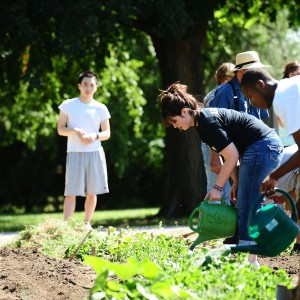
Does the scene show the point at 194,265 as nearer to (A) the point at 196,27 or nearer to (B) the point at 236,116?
(B) the point at 236,116

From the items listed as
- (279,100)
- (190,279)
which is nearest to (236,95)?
(279,100)

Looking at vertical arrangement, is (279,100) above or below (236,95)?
below

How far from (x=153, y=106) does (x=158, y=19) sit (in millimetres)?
13408

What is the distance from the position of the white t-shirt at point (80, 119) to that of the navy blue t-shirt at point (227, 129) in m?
3.83

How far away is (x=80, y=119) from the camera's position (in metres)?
9.69

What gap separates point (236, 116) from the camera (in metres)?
6.06

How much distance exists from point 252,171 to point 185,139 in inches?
355

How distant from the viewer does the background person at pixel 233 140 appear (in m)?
5.86

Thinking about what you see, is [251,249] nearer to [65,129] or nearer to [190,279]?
[190,279]

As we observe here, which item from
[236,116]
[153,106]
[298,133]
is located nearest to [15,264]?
[236,116]

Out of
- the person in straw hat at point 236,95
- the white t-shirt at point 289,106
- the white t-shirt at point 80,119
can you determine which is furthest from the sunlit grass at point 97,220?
the white t-shirt at point 289,106

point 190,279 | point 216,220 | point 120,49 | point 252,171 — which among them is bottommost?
point 190,279

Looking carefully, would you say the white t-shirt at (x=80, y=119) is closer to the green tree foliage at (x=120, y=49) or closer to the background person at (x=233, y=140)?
the background person at (x=233, y=140)

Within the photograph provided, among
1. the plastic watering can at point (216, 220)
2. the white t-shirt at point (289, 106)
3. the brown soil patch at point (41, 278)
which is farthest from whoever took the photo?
the plastic watering can at point (216, 220)
